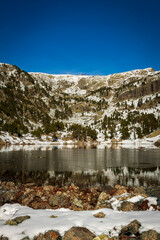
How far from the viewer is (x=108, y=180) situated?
25.1 metres

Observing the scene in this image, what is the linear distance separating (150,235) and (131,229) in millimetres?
1103

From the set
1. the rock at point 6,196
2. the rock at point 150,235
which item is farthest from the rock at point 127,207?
the rock at point 6,196

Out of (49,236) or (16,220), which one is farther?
(16,220)

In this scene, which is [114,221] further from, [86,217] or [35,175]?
[35,175]

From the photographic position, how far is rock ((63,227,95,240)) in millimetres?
7955

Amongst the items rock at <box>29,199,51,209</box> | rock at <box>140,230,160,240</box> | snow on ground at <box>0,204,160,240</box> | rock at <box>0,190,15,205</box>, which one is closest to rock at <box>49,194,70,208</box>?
rock at <box>29,199,51,209</box>

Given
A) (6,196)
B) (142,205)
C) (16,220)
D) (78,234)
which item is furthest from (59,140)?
(78,234)

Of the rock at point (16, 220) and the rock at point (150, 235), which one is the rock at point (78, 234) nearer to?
the rock at point (150, 235)

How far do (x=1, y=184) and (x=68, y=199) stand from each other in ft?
36.5

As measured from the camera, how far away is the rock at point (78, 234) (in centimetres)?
795

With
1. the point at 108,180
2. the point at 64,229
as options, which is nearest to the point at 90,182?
the point at 108,180

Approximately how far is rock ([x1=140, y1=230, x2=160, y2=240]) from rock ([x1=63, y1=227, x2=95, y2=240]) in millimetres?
2409

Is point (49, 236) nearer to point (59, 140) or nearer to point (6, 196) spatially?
point (6, 196)

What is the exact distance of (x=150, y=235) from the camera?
738cm
